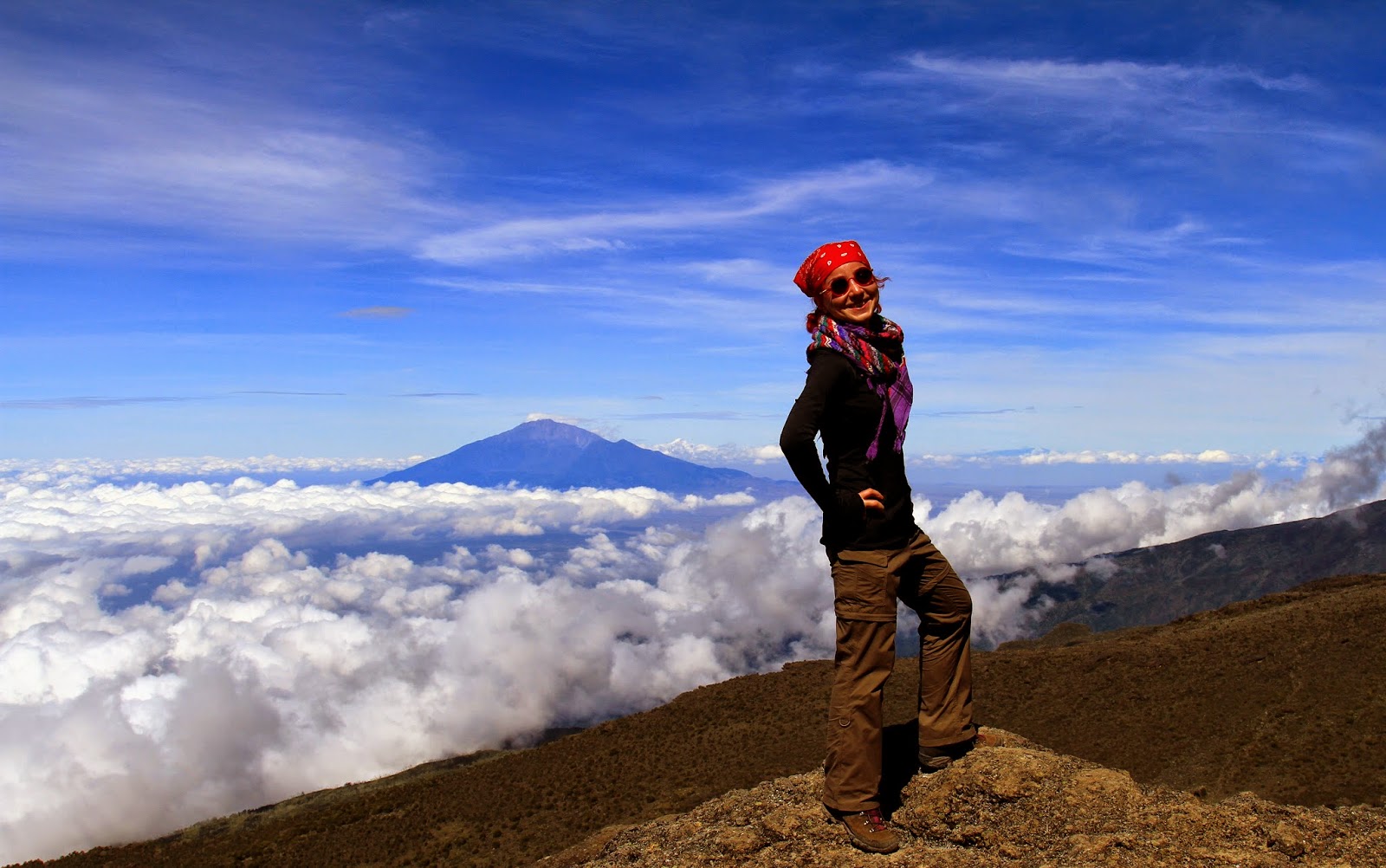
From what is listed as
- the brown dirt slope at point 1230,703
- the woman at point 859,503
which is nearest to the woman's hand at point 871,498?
the woman at point 859,503

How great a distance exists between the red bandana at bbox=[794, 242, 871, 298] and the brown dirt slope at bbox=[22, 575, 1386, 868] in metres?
9.17

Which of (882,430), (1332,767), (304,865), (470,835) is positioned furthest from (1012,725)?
(882,430)

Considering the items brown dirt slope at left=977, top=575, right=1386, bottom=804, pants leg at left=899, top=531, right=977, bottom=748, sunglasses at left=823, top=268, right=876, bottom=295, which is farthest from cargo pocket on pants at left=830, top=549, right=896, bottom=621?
brown dirt slope at left=977, top=575, right=1386, bottom=804

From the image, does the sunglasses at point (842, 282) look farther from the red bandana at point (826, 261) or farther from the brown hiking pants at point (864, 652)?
the brown hiking pants at point (864, 652)

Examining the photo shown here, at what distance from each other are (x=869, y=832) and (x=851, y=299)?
3.74 metres

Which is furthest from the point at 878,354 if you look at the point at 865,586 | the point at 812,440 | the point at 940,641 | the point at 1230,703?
the point at 1230,703

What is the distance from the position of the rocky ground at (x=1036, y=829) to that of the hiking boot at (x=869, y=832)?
2.7 inches

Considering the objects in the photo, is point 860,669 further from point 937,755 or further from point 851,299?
point 851,299

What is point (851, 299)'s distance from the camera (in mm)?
6109

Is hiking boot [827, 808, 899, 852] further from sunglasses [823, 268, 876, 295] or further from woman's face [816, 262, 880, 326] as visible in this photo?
sunglasses [823, 268, 876, 295]

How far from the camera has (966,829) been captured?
6105 millimetres

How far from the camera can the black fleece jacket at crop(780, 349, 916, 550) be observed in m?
5.51

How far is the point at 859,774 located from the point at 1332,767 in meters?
15.4

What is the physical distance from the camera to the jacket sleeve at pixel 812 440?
17.8ft
